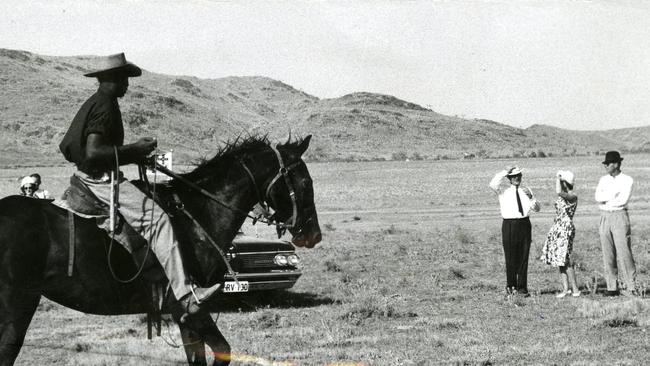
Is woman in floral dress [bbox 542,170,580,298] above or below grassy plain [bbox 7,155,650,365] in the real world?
above

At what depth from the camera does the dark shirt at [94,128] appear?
634 cm

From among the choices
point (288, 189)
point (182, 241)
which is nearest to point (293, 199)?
point (288, 189)

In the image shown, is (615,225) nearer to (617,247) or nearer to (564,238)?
(617,247)

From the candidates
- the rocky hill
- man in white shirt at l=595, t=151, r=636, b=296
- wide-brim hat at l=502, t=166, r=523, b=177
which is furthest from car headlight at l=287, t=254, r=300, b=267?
the rocky hill

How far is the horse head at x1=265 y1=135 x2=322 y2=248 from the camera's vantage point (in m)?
7.09

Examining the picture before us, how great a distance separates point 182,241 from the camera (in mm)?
6684

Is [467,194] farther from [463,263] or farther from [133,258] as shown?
[133,258]

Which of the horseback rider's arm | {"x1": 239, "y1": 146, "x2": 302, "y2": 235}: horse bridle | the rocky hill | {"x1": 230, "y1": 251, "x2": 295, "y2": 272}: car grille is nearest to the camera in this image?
the horseback rider's arm

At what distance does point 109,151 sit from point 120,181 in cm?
31

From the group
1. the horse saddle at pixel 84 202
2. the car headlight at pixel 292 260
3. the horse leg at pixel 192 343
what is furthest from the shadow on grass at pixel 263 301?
the horse saddle at pixel 84 202

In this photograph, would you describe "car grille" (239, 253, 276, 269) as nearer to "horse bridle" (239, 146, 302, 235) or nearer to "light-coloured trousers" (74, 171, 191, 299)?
"horse bridle" (239, 146, 302, 235)

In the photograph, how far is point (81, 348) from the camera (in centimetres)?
1009

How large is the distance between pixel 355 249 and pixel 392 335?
478 inches

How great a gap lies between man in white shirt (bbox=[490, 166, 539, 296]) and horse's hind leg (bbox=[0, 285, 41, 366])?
31.1 ft
